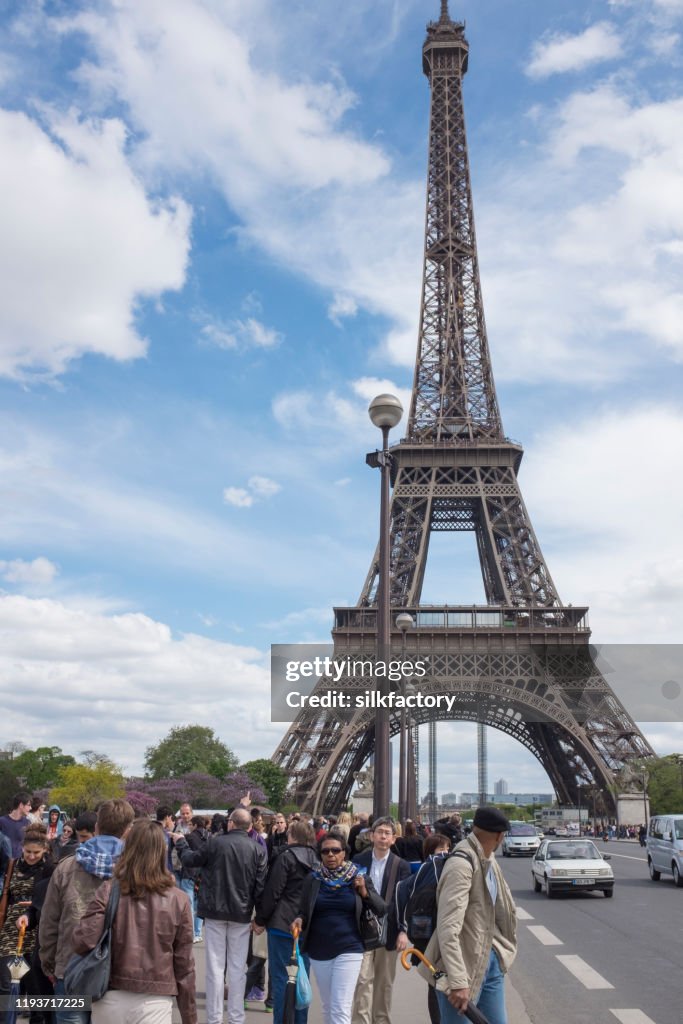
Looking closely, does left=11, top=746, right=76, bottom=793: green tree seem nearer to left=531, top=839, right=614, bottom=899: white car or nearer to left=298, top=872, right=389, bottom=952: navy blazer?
left=531, top=839, right=614, bottom=899: white car

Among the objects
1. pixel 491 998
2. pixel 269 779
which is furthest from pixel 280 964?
pixel 269 779

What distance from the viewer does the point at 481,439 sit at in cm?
6125

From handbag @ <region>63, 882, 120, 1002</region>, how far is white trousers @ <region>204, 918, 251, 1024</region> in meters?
3.62

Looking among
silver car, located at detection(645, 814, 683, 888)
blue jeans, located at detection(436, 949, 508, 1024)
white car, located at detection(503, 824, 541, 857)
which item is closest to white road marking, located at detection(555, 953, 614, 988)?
blue jeans, located at detection(436, 949, 508, 1024)

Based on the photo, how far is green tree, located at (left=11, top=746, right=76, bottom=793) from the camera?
94.8 meters

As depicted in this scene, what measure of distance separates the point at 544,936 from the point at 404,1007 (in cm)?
605

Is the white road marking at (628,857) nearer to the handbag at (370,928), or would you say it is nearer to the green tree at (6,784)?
the handbag at (370,928)

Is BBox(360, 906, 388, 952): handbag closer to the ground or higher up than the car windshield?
higher up

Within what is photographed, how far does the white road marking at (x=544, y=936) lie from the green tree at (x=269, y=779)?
1836 inches

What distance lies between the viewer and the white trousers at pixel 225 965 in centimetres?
823

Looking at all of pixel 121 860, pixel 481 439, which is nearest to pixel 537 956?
pixel 121 860

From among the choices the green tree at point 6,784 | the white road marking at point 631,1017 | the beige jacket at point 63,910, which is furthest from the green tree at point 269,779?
the beige jacket at point 63,910

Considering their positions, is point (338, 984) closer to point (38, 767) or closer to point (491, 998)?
point (491, 998)

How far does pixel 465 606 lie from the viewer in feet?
187
